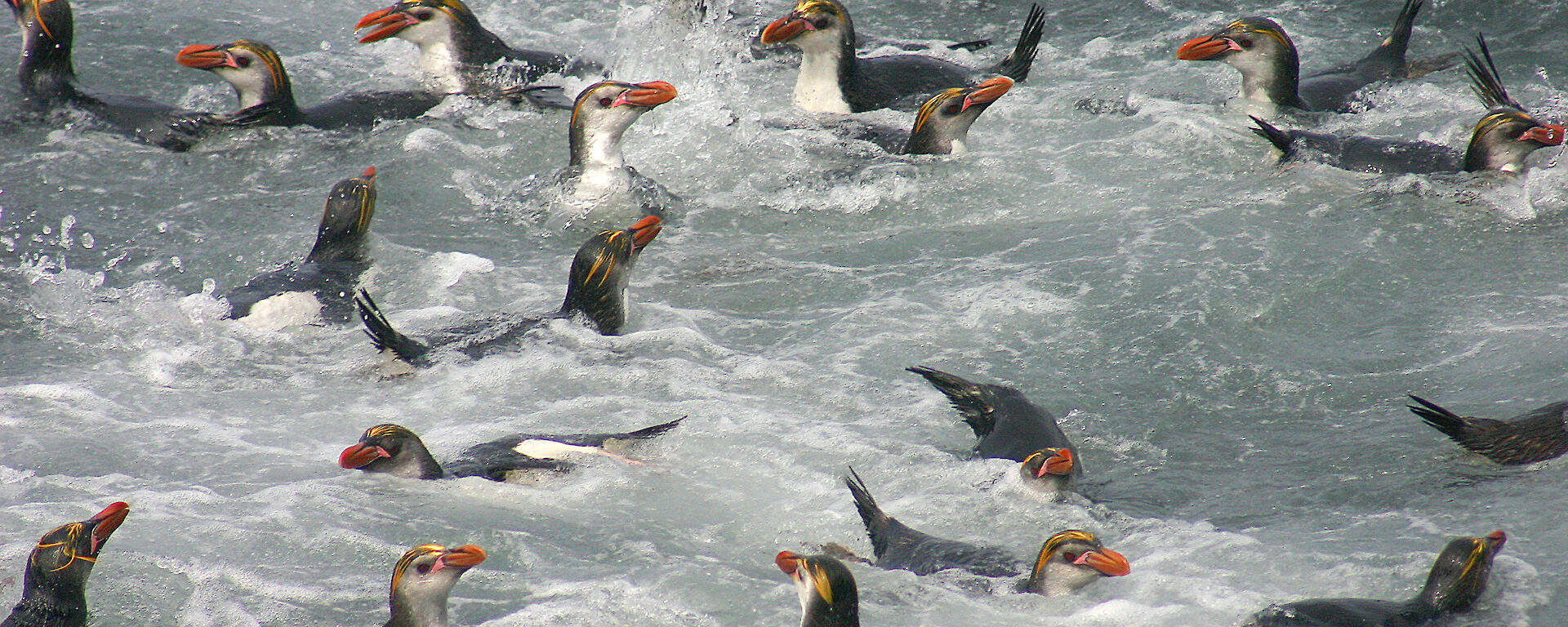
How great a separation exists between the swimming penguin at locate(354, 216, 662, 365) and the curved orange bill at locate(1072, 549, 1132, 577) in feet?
9.12

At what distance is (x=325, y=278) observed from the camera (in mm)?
6254

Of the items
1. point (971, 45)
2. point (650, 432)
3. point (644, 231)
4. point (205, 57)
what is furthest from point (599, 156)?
point (971, 45)

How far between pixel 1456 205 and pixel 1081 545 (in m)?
4.00

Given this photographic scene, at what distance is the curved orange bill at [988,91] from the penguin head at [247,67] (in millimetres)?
4151

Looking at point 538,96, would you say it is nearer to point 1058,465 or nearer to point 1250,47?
point 1250,47

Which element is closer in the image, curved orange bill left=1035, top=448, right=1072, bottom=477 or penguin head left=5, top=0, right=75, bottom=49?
curved orange bill left=1035, top=448, right=1072, bottom=477

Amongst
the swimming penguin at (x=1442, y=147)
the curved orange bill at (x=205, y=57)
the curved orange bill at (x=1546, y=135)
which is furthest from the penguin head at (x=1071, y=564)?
the curved orange bill at (x=205, y=57)

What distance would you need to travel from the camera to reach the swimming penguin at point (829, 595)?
3621 millimetres

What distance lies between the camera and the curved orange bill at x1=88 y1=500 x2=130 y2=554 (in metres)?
3.79

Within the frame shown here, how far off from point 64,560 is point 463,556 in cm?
114

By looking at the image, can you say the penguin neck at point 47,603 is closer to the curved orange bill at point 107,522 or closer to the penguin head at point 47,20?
the curved orange bill at point 107,522

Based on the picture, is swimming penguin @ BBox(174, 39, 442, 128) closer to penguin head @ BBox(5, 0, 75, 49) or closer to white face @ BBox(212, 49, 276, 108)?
white face @ BBox(212, 49, 276, 108)

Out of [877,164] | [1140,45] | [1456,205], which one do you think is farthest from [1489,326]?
[1140,45]

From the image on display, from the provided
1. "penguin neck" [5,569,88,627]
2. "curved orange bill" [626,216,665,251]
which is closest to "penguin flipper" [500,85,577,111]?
"curved orange bill" [626,216,665,251]
